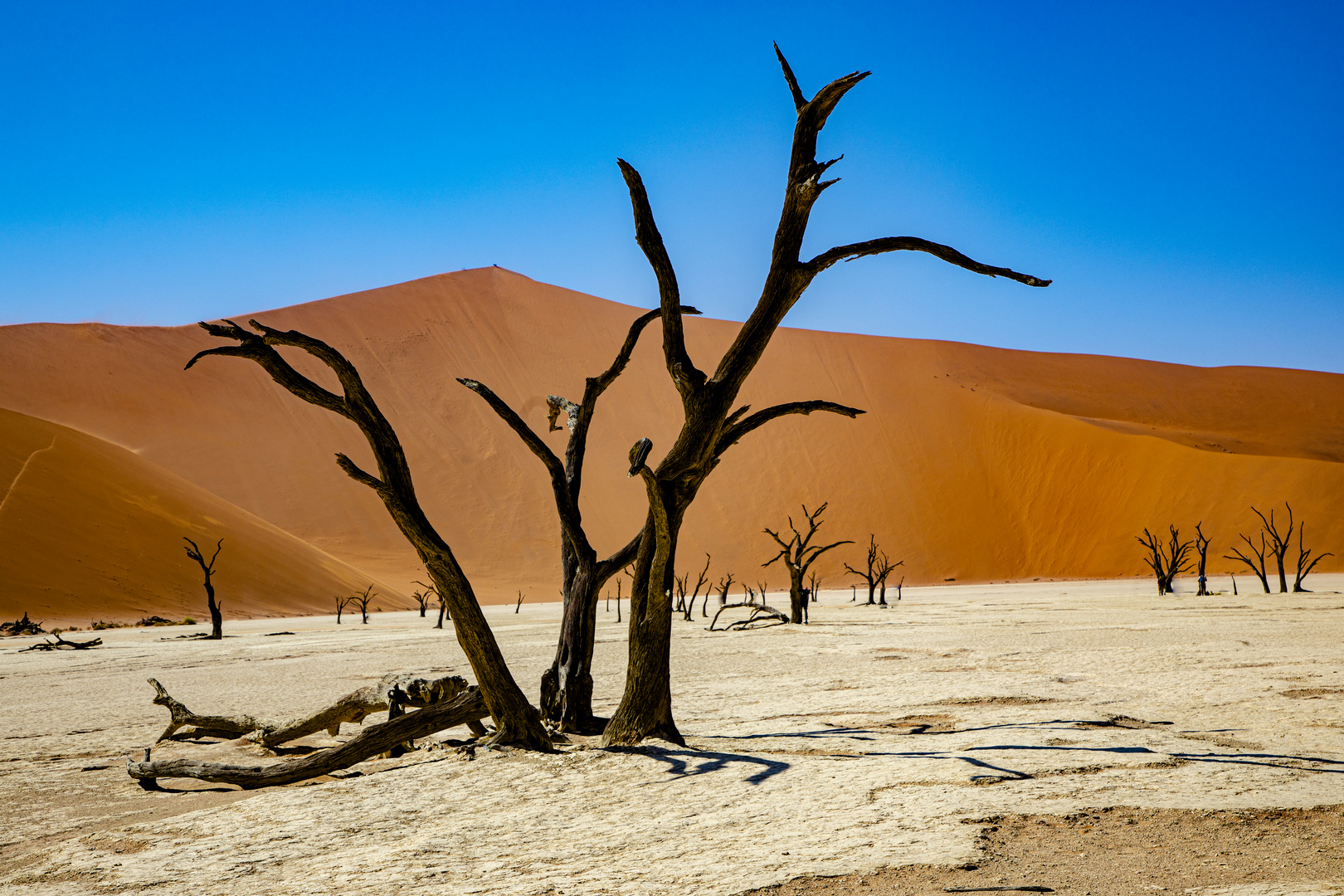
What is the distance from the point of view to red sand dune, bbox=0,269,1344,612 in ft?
167

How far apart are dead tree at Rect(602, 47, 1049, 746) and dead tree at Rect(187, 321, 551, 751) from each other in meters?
0.62

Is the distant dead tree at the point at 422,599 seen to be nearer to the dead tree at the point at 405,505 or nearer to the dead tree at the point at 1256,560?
the dead tree at the point at 405,505

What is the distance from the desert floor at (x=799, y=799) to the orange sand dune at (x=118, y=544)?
76.9 ft

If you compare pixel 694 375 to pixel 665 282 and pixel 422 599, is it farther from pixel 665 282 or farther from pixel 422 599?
pixel 422 599

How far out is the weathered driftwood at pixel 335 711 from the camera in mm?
6191

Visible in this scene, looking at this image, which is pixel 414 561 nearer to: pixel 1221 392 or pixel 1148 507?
pixel 1148 507

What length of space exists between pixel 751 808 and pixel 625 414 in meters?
60.2

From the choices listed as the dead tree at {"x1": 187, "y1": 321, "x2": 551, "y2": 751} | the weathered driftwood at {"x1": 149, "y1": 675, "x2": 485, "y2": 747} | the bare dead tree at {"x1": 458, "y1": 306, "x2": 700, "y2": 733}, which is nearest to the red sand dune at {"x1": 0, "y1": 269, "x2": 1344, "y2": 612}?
the weathered driftwood at {"x1": 149, "y1": 675, "x2": 485, "y2": 747}

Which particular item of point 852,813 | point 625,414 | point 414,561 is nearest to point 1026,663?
point 852,813

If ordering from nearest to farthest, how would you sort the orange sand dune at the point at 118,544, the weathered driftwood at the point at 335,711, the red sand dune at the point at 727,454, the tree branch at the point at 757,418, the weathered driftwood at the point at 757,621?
the tree branch at the point at 757,418 → the weathered driftwood at the point at 335,711 → the weathered driftwood at the point at 757,621 → the orange sand dune at the point at 118,544 → the red sand dune at the point at 727,454

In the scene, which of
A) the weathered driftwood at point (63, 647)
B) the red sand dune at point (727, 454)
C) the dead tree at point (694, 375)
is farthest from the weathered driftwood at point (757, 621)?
the red sand dune at point (727, 454)

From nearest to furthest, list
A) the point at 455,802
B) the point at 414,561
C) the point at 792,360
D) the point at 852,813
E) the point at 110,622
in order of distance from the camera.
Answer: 1. the point at 852,813
2. the point at 455,802
3. the point at 110,622
4. the point at 414,561
5. the point at 792,360

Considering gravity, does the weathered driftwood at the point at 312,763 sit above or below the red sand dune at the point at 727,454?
below

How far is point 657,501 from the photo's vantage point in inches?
213
